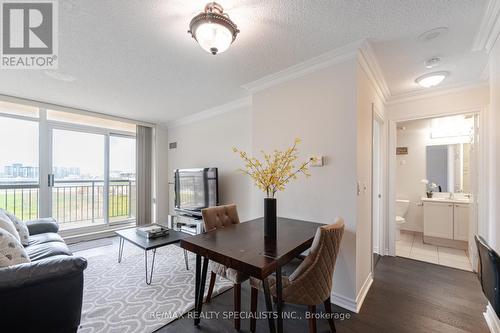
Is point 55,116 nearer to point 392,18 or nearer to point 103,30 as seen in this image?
point 103,30

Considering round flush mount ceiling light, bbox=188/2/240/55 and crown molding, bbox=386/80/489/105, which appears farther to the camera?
crown molding, bbox=386/80/489/105

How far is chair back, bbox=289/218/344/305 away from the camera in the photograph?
140 centimetres

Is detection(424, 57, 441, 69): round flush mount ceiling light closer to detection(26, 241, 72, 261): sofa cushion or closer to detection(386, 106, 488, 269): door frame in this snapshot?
detection(386, 106, 488, 269): door frame

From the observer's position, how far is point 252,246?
1.54 metres

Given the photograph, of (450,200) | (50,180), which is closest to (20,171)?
(50,180)

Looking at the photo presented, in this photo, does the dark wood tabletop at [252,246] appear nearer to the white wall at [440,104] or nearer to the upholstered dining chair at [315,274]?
the upholstered dining chair at [315,274]

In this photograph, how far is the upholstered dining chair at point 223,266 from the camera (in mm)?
1737

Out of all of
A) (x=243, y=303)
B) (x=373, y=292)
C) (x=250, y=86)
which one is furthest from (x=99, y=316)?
(x=250, y=86)

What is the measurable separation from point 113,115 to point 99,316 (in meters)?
3.70

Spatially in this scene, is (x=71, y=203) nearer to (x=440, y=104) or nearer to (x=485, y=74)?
(x=440, y=104)

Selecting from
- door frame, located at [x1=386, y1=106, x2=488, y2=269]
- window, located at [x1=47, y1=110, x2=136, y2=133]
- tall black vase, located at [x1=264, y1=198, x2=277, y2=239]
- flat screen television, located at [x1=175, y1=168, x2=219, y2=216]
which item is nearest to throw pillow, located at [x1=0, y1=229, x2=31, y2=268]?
tall black vase, located at [x1=264, y1=198, x2=277, y2=239]

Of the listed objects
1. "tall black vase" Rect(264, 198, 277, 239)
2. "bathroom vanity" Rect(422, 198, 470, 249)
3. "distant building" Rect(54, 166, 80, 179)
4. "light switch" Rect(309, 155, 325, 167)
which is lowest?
"bathroom vanity" Rect(422, 198, 470, 249)

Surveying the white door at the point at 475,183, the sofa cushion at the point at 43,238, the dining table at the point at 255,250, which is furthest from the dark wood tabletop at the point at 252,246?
the white door at the point at 475,183

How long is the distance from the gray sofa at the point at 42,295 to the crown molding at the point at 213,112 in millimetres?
2877
